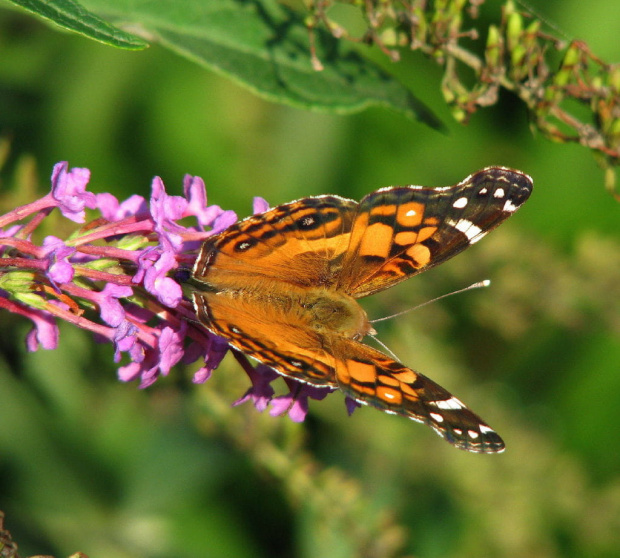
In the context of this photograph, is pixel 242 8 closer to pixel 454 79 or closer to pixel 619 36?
pixel 454 79

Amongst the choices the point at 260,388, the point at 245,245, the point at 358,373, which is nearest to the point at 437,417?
the point at 358,373

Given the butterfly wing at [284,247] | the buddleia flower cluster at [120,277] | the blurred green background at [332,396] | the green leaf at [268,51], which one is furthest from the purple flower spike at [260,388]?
the green leaf at [268,51]

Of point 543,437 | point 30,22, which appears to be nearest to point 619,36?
point 543,437

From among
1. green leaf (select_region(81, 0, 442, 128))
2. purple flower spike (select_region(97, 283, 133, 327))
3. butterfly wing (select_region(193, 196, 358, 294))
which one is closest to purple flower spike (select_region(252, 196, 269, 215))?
butterfly wing (select_region(193, 196, 358, 294))

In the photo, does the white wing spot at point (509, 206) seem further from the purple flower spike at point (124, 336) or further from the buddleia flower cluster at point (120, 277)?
the purple flower spike at point (124, 336)

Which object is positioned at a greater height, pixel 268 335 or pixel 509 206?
pixel 509 206

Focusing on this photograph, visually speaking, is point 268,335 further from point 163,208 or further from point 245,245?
point 163,208
